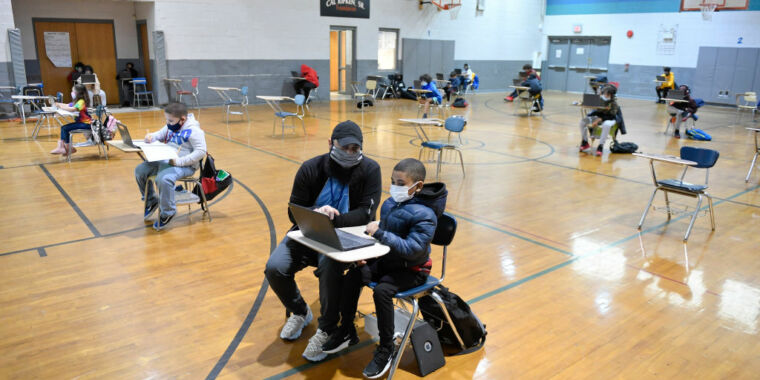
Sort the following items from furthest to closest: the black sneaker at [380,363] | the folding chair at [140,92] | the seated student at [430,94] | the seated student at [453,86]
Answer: the seated student at [453,86], the folding chair at [140,92], the seated student at [430,94], the black sneaker at [380,363]

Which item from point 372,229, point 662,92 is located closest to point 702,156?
point 372,229

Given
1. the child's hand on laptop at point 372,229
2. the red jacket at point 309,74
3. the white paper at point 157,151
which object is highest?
the red jacket at point 309,74

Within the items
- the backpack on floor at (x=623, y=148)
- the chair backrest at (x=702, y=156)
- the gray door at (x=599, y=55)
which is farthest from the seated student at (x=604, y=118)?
the gray door at (x=599, y=55)

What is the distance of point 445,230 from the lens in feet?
10.2

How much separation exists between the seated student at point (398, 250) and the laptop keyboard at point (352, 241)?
A: 0.20ft

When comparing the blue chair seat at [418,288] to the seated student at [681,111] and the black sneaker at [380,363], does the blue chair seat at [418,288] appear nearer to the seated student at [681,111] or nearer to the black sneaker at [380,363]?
the black sneaker at [380,363]

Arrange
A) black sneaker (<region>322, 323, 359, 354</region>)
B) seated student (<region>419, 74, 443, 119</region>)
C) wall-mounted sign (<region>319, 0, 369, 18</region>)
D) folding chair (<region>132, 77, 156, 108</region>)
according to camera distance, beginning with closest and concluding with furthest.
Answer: black sneaker (<region>322, 323, 359, 354</region>) → seated student (<region>419, 74, 443, 119</region>) → folding chair (<region>132, 77, 156, 108</region>) → wall-mounted sign (<region>319, 0, 369, 18</region>)

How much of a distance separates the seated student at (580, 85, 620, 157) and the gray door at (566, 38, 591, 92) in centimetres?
1481

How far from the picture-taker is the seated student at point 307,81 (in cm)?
1728

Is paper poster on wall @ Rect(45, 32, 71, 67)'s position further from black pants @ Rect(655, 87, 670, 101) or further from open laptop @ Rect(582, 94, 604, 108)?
black pants @ Rect(655, 87, 670, 101)

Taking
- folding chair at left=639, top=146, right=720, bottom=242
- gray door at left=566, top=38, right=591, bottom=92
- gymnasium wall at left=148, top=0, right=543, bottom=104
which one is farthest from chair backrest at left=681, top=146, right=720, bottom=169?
gray door at left=566, top=38, right=591, bottom=92

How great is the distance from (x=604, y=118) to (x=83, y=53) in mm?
14085

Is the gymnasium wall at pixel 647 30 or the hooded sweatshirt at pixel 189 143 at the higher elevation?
the gymnasium wall at pixel 647 30

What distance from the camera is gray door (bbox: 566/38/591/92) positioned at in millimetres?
23984
